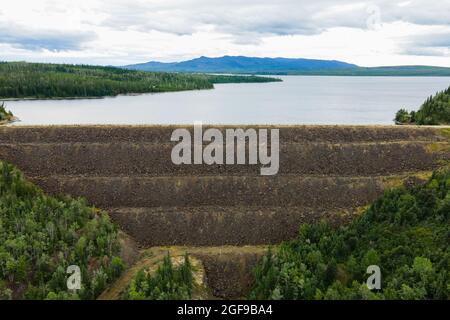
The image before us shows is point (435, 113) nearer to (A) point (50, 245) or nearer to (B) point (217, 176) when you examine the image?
(B) point (217, 176)

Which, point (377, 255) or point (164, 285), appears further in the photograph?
point (377, 255)

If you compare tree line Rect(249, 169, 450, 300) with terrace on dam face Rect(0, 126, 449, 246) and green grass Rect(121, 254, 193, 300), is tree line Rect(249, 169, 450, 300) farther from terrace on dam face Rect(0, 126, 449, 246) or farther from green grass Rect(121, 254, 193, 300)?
green grass Rect(121, 254, 193, 300)

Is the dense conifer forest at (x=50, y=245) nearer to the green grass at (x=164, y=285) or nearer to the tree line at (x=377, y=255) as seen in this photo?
the green grass at (x=164, y=285)

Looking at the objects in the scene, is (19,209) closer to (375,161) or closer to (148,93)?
(375,161)

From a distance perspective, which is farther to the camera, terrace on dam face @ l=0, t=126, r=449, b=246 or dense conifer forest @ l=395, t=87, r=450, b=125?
dense conifer forest @ l=395, t=87, r=450, b=125

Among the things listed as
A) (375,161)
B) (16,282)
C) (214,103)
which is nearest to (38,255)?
(16,282)

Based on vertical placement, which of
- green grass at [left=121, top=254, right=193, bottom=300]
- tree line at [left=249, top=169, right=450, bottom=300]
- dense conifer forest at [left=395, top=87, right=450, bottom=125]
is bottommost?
green grass at [left=121, top=254, right=193, bottom=300]

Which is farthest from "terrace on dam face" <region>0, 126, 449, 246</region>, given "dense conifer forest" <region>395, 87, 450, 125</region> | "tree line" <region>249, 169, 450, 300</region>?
"dense conifer forest" <region>395, 87, 450, 125</region>

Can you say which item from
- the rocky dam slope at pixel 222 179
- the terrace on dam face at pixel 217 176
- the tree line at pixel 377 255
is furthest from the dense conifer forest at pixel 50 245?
the tree line at pixel 377 255

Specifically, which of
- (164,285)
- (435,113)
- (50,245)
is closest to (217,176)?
(164,285)
